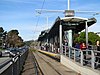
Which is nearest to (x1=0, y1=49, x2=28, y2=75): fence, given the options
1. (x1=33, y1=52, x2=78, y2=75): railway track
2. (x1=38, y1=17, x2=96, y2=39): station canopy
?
(x1=33, y1=52, x2=78, y2=75): railway track

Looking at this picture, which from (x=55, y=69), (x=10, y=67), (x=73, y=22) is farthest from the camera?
(x=73, y=22)

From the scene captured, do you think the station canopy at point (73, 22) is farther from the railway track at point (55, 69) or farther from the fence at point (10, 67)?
the fence at point (10, 67)

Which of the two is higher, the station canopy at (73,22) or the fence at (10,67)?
the station canopy at (73,22)

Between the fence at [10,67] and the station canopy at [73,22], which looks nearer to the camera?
the fence at [10,67]

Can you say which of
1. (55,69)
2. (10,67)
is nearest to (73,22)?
(55,69)

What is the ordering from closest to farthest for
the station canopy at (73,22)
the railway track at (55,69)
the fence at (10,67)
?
1. the fence at (10,67)
2. the railway track at (55,69)
3. the station canopy at (73,22)

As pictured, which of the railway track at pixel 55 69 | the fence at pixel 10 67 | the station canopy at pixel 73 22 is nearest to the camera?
the fence at pixel 10 67

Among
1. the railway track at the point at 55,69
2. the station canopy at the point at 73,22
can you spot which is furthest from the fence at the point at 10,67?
the station canopy at the point at 73,22

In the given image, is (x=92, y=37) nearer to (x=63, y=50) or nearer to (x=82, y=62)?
(x=63, y=50)

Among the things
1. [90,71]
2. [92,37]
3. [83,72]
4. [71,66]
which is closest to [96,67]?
[90,71]

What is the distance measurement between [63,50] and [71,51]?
5.02 metres

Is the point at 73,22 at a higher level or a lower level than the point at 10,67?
higher

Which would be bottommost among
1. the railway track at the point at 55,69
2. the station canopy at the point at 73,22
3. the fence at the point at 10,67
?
the railway track at the point at 55,69

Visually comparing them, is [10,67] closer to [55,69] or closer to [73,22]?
[55,69]
